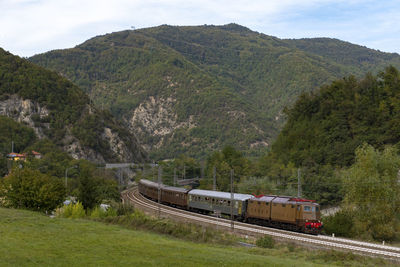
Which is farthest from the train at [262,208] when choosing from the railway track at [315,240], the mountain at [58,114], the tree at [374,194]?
the mountain at [58,114]

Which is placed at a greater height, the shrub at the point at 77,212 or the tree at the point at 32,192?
the tree at the point at 32,192

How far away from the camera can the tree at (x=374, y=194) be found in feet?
158

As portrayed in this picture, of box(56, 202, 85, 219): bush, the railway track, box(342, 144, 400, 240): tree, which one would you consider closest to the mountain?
box(56, 202, 85, 219): bush

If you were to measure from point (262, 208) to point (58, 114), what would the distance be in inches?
5369

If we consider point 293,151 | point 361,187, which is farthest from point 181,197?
point 293,151

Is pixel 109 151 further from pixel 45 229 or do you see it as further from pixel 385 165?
pixel 45 229

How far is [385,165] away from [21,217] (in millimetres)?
44279

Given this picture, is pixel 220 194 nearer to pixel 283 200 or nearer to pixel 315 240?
pixel 283 200

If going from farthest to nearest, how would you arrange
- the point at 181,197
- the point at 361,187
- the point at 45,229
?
the point at 181,197 → the point at 361,187 → the point at 45,229

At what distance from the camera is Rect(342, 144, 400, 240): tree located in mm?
48031

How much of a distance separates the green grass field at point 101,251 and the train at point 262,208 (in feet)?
36.0

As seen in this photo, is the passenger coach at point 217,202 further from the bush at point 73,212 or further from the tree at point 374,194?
the bush at point 73,212

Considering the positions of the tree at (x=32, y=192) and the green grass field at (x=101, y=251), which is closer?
the green grass field at (x=101, y=251)

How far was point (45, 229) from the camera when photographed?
29422 mm
